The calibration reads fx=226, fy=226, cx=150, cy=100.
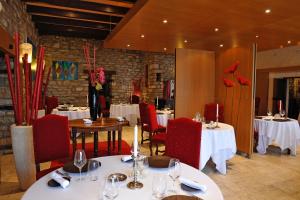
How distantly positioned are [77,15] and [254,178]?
5.88 meters

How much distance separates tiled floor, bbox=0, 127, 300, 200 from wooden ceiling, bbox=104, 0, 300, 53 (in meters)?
2.81

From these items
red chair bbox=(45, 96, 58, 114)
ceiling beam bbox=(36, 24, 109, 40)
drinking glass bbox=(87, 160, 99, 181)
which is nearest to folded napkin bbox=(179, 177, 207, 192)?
drinking glass bbox=(87, 160, 99, 181)

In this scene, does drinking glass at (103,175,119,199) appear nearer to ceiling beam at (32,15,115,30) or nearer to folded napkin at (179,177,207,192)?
folded napkin at (179,177,207,192)

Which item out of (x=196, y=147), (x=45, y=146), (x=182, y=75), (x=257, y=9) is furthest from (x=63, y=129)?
(x=257, y=9)

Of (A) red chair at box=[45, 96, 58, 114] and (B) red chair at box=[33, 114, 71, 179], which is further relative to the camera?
(A) red chair at box=[45, 96, 58, 114]

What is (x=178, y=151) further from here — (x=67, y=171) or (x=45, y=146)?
(x=45, y=146)

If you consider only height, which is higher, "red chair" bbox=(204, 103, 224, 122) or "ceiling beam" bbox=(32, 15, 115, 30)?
"ceiling beam" bbox=(32, 15, 115, 30)

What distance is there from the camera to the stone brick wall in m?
8.85

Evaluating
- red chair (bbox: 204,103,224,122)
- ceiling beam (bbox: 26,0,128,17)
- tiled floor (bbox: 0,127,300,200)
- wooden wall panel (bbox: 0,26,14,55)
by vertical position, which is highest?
ceiling beam (bbox: 26,0,128,17)

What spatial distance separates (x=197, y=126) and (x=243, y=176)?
1.99m

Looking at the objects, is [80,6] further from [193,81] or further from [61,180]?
[61,180]

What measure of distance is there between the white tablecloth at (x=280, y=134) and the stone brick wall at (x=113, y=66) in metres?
5.32

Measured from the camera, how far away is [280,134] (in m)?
4.75

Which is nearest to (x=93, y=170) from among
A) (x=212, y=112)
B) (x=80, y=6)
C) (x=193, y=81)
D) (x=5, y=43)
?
(x=5, y=43)
